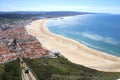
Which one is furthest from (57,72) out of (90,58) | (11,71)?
(90,58)

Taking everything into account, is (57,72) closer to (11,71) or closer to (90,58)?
(11,71)

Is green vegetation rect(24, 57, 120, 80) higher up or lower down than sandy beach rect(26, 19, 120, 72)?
higher up

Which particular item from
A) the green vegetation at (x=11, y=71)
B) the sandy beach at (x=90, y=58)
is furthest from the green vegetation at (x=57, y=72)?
the sandy beach at (x=90, y=58)

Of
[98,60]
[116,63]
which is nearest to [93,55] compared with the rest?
[98,60]

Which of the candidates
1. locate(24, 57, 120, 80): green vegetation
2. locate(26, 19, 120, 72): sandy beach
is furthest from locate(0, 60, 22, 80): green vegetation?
locate(26, 19, 120, 72): sandy beach

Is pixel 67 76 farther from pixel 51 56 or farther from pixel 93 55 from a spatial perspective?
pixel 93 55

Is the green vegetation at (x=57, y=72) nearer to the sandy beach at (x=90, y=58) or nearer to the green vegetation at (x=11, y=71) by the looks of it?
the green vegetation at (x=11, y=71)

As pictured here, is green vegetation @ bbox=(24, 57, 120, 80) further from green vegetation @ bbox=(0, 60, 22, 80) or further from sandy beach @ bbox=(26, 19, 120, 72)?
sandy beach @ bbox=(26, 19, 120, 72)

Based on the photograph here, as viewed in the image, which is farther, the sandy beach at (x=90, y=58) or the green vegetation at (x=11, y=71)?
the sandy beach at (x=90, y=58)
